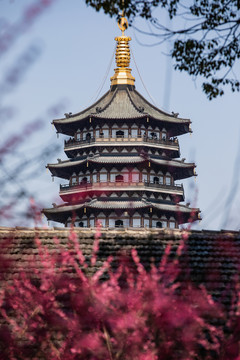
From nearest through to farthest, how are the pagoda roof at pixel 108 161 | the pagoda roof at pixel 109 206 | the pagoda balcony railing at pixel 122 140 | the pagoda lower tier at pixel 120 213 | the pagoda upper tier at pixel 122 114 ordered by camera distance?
the pagoda roof at pixel 109 206 < the pagoda lower tier at pixel 120 213 < the pagoda roof at pixel 108 161 < the pagoda balcony railing at pixel 122 140 < the pagoda upper tier at pixel 122 114

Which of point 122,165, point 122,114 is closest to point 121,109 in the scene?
point 122,114

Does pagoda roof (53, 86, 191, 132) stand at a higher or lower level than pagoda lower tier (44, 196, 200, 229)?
higher

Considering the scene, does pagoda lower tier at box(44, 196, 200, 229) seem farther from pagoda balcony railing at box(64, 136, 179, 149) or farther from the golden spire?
the golden spire

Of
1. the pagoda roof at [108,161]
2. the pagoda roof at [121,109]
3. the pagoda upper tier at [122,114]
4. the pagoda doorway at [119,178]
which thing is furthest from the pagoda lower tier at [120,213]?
the pagoda roof at [121,109]

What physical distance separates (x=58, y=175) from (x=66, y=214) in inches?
144

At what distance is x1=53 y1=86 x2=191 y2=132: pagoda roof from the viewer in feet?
158

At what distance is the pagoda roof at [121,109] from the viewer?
48.1 m

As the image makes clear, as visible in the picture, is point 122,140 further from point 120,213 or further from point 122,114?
point 120,213

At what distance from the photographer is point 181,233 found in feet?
43.4

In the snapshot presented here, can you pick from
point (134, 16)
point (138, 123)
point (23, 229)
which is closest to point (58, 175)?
point (138, 123)

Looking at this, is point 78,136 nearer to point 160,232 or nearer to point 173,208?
point 173,208

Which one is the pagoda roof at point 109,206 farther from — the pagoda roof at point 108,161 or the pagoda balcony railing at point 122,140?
the pagoda balcony railing at point 122,140

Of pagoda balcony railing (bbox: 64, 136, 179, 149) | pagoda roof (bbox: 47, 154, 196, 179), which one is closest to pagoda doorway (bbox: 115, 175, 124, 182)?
pagoda roof (bbox: 47, 154, 196, 179)

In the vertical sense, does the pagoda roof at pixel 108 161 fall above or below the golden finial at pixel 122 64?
below
